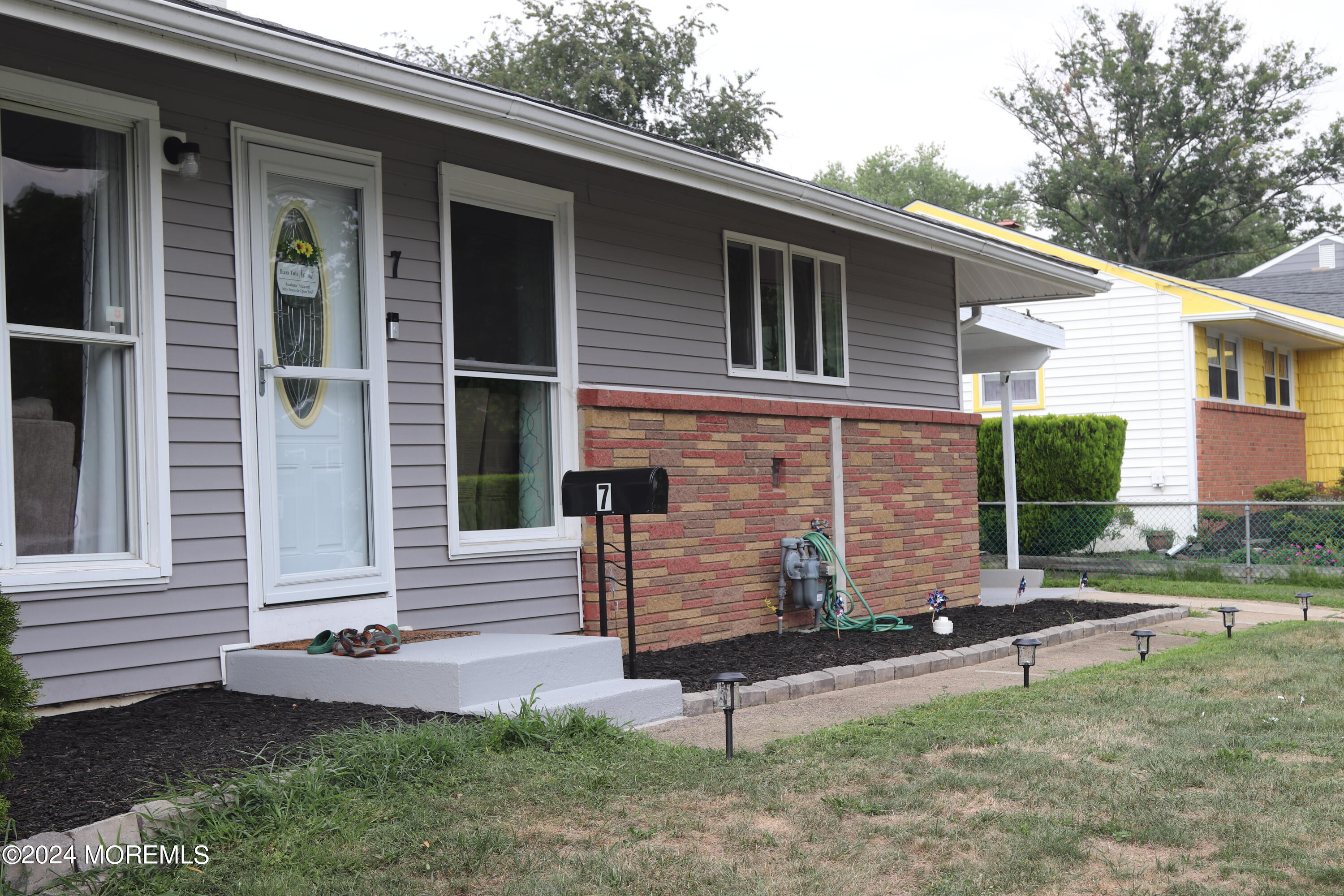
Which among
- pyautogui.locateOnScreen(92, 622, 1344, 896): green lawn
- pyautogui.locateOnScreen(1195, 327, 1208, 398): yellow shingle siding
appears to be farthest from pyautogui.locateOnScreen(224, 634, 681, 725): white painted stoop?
pyautogui.locateOnScreen(1195, 327, 1208, 398): yellow shingle siding

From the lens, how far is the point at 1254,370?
70.1 ft

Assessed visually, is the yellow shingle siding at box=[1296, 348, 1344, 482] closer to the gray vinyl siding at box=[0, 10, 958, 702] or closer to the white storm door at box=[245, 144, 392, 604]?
the gray vinyl siding at box=[0, 10, 958, 702]

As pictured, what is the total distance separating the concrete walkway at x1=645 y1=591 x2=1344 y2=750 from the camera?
569 centimetres

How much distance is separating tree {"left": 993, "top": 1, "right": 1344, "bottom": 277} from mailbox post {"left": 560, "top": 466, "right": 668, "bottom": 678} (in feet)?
112

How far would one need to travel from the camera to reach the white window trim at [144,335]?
5406 mm

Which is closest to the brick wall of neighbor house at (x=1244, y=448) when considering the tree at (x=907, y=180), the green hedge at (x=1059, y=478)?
the green hedge at (x=1059, y=478)

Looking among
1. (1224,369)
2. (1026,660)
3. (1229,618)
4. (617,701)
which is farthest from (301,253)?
(1224,369)

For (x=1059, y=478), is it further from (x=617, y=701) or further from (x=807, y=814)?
(x=807, y=814)

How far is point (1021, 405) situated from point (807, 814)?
17.7 meters

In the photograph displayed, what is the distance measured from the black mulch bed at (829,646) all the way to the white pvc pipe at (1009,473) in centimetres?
246

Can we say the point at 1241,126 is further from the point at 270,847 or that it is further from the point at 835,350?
the point at 270,847

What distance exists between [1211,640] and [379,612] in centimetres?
652

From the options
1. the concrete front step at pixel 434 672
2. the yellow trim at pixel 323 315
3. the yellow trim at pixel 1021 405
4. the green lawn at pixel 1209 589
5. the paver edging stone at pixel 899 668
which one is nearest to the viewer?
the concrete front step at pixel 434 672

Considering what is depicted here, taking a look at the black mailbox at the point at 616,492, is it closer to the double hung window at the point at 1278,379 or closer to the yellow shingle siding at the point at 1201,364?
the yellow shingle siding at the point at 1201,364
